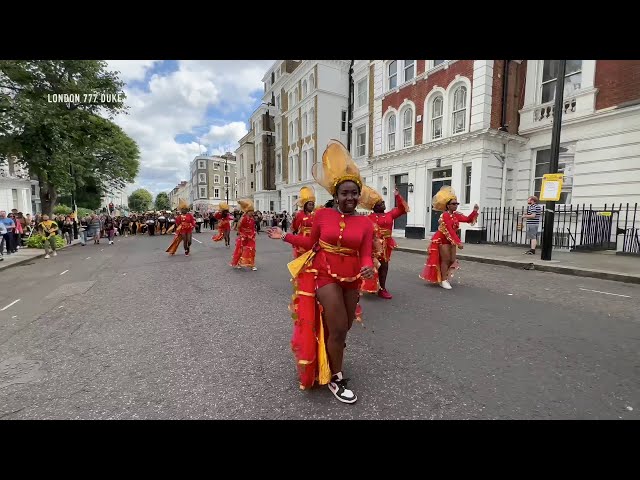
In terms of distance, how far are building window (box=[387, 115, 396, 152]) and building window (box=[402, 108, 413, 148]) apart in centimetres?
81

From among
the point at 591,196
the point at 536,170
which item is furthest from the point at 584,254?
the point at 536,170

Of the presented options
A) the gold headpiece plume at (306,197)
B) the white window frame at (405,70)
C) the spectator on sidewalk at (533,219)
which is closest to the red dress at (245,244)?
the gold headpiece plume at (306,197)

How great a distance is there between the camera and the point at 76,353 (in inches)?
147

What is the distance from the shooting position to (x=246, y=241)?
370 inches

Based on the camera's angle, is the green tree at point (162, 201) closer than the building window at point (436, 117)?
No

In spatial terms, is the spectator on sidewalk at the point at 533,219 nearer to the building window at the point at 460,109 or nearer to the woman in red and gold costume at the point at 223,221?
the building window at the point at 460,109

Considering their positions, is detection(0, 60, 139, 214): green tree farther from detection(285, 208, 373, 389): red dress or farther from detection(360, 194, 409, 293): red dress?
detection(285, 208, 373, 389): red dress

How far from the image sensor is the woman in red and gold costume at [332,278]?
8.97 ft

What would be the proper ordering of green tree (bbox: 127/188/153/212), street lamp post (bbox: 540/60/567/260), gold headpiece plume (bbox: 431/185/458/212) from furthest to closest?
green tree (bbox: 127/188/153/212) → street lamp post (bbox: 540/60/567/260) → gold headpiece plume (bbox: 431/185/458/212)

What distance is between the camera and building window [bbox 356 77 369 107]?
925 inches

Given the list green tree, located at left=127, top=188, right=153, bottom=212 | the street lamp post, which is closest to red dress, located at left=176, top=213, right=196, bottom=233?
the street lamp post

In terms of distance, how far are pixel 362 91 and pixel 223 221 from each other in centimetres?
1572

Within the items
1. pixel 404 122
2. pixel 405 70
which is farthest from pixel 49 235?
pixel 405 70

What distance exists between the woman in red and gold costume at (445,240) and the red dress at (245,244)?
475 cm
